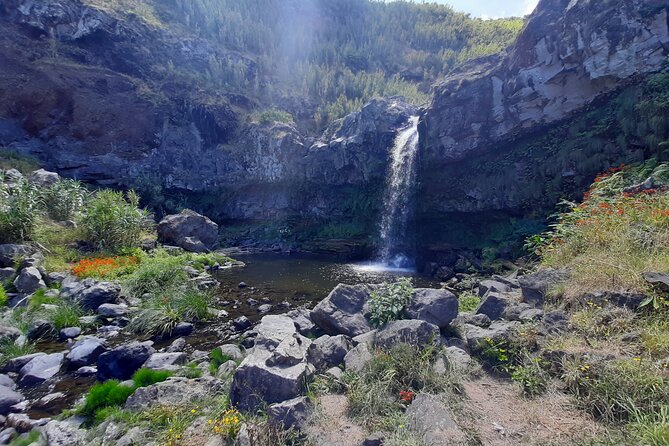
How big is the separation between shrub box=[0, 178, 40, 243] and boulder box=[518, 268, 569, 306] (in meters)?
14.5

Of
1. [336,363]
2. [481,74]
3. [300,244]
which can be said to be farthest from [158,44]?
[336,363]

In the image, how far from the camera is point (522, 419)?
10.3 feet

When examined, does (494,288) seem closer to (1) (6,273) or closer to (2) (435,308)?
(2) (435,308)

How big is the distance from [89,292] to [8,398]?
167 inches

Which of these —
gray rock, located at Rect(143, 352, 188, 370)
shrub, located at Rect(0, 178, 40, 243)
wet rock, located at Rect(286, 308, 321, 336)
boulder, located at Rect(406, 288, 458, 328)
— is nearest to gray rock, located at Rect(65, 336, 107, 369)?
gray rock, located at Rect(143, 352, 188, 370)

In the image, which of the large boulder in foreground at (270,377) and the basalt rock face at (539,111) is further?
the basalt rock face at (539,111)

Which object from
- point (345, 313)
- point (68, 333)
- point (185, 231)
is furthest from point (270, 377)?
point (185, 231)

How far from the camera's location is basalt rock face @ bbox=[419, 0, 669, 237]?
12711mm

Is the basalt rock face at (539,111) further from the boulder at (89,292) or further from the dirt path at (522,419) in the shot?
the boulder at (89,292)

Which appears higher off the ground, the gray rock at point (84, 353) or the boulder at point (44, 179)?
the boulder at point (44, 179)

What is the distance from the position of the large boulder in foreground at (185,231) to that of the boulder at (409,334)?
15.6 m

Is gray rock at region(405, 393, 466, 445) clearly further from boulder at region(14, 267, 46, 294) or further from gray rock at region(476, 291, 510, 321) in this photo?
boulder at region(14, 267, 46, 294)

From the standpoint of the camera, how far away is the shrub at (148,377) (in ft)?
16.0

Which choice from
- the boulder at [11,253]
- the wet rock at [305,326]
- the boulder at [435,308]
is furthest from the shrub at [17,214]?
the boulder at [435,308]
